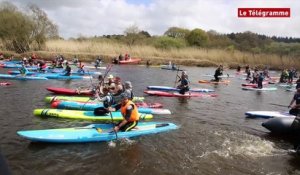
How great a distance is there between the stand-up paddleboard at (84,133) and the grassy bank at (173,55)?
3275 cm

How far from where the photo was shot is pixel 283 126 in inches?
454

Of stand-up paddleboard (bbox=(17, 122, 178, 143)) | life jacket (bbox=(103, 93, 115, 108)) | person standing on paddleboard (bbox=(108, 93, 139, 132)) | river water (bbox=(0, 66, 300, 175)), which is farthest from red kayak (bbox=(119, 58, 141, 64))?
person standing on paddleboard (bbox=(108, 93, 139, 132))

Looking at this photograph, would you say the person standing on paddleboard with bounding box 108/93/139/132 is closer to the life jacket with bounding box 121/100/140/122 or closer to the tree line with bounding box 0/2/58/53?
the life jacket with bounding box 121/100/140/122

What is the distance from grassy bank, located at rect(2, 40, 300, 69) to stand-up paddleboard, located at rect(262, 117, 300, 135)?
3240 cm

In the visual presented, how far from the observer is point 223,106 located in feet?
58.8

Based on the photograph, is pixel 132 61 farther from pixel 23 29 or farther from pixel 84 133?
pixel 84 133

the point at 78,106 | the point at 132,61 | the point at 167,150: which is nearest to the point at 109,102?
the point at 78,106

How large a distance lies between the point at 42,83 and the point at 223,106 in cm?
1177

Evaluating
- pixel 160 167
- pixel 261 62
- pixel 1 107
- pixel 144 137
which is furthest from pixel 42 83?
pixel 261 62

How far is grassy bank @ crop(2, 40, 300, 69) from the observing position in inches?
1757

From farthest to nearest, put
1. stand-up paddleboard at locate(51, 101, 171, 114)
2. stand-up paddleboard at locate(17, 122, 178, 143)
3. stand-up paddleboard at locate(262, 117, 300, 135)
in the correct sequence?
stand-up paddleboard at locate(51, 101, 171, 114) < stand-up paddleboard at locate(262, 117, 300, 135) < stand-up paddleboard at locate(17, 122, 178, 143)

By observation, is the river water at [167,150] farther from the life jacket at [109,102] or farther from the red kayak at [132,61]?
the red kayak at [132,61]

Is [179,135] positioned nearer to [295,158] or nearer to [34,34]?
[295,158]

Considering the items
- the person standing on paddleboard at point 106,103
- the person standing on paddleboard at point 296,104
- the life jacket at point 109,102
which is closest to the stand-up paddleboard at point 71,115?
the person standing on paddleboard at point 106,103
